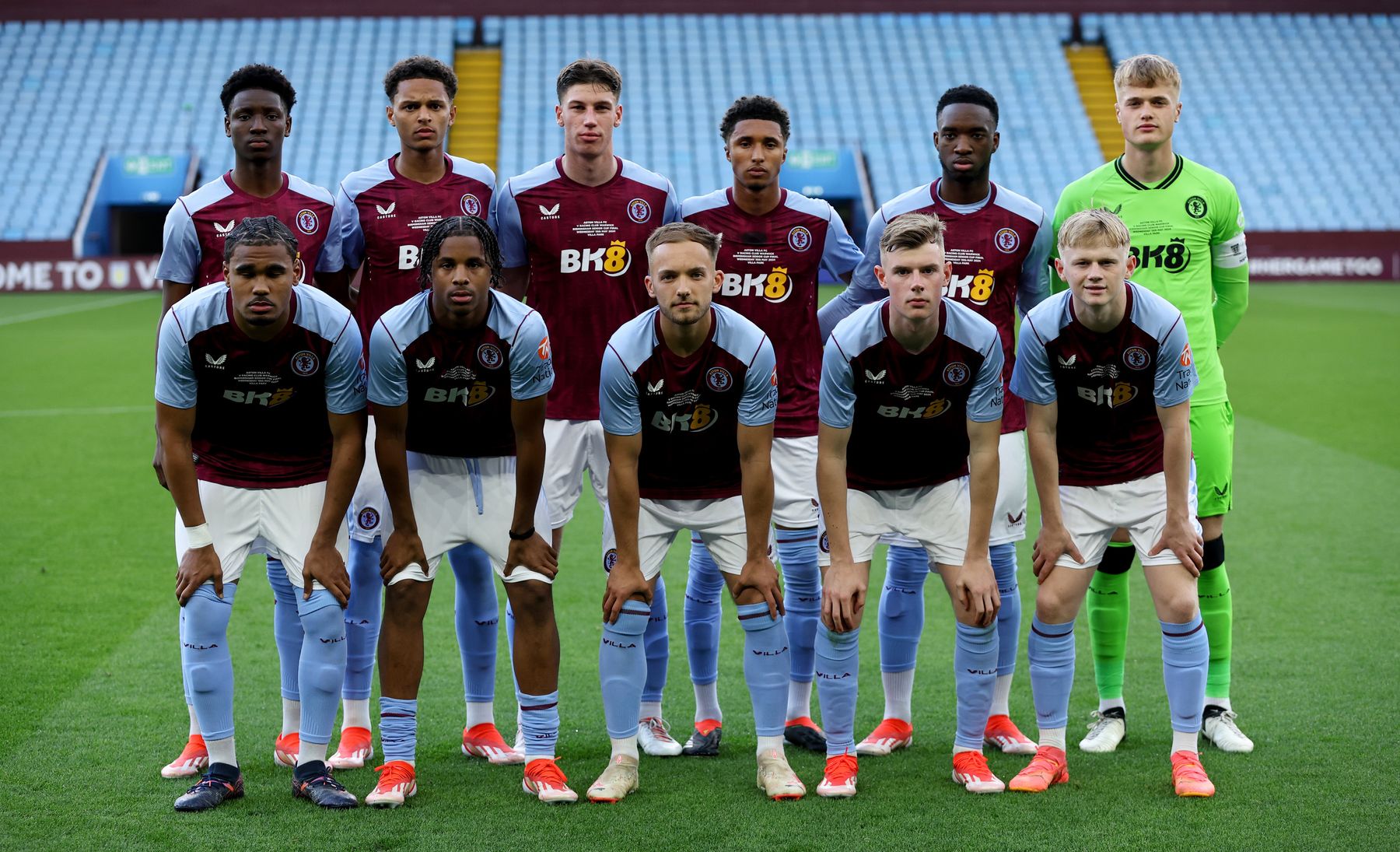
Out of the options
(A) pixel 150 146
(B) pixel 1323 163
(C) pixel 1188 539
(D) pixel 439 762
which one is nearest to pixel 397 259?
(D) pixel 439 762

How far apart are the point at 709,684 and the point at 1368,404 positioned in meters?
9.26

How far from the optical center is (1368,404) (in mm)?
11766

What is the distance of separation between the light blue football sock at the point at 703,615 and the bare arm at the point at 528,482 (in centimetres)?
68

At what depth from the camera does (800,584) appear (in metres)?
4.58

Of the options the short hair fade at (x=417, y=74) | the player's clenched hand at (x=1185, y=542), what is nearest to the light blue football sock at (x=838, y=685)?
the player's clenched hand at (x=1185, y=542)

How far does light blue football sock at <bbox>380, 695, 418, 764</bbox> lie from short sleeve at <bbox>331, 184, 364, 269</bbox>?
5.09 ft

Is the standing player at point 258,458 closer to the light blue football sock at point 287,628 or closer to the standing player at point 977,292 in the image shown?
the light blue football sock at point 287,628

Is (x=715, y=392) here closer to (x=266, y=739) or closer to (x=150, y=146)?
(x=266, y=739)

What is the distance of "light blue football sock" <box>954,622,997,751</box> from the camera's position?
4.16 metres

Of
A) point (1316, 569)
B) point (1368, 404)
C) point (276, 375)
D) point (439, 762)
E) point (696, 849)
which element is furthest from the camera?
point (1368, 404)

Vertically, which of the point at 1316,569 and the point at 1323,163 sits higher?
the point at 1323,163

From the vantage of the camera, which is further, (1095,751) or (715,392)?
(1095,751)

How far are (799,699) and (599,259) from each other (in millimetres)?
1711

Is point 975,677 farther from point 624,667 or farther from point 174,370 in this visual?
point 174,370
